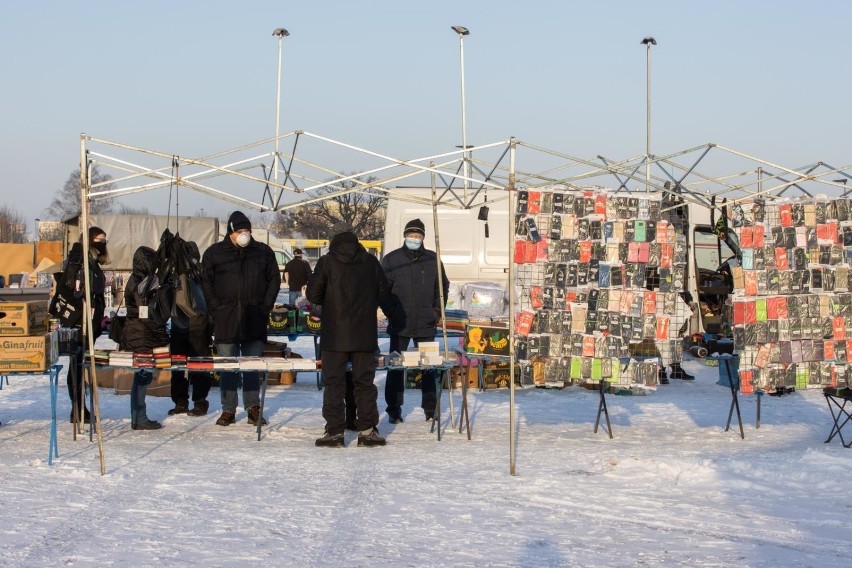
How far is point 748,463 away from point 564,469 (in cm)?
139

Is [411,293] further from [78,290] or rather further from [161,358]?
[78,290]

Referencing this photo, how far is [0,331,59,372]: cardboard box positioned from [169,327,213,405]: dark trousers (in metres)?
2.35

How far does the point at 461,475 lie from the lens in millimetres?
8484

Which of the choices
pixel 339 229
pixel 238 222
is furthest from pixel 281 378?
pixel 339 229

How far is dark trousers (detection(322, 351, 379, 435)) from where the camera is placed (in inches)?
388

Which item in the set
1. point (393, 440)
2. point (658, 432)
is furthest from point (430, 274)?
point (658, 432)

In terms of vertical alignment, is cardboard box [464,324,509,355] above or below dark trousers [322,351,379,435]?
above

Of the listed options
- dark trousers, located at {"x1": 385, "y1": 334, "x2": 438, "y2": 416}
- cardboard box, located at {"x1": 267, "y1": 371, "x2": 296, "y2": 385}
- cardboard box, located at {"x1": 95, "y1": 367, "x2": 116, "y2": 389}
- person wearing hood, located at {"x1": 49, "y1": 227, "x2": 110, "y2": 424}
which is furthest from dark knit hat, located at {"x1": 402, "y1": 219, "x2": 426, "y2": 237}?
cardboard box, located at {"x1": 95, "y1": 367, "x2": 116, "y2": 389}

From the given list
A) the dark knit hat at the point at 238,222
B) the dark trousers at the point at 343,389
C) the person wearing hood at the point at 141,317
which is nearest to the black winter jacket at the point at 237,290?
the dark knit hat at the point at 238,222

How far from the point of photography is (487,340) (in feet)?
34.7

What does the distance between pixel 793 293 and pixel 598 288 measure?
160 cm

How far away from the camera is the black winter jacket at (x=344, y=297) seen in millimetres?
9773

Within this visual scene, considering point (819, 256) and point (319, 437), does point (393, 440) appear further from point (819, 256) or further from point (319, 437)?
point (819, 256)

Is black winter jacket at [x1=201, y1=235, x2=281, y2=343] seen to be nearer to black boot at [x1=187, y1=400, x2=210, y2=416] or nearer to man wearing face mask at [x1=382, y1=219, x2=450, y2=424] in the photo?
man wearing face mask at [x1=382, y1=219, x2=450, y2=424]
